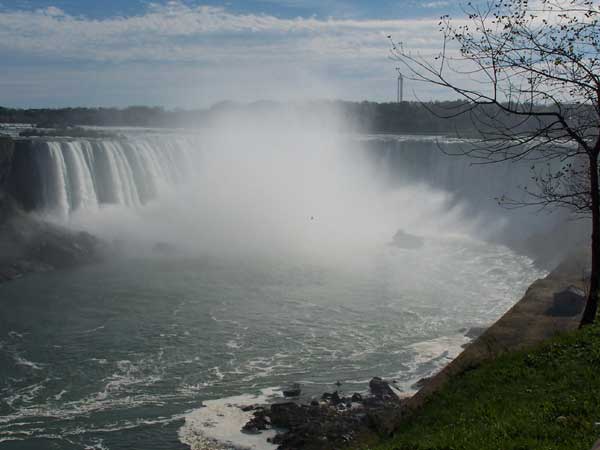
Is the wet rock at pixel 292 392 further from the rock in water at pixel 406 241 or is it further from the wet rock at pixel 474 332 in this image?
the rock in water at pixel 406 241

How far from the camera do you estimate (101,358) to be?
12445 mm

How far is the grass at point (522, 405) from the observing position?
4.71m

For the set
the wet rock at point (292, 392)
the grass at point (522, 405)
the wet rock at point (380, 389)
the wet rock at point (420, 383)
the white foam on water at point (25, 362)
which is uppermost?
the grass at point (522, 405)

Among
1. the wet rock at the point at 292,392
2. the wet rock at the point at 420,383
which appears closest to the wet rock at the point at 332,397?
the wet rock at the point at 292,392

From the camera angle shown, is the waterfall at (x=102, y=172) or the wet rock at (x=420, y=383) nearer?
the wet rock at (x=420, y=383)

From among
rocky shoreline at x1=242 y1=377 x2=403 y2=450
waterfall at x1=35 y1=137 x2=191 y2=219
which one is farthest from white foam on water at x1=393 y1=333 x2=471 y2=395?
waterfall at x1=35 y1=137 x2=191 y2=219

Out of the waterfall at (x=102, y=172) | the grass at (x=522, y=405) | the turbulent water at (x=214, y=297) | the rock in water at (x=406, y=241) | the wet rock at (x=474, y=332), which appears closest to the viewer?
the grass at (x=522, y=405)

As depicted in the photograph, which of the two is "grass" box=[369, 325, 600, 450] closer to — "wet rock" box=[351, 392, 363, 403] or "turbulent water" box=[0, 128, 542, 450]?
"wet rock" box=[351, 392, 363, 403]

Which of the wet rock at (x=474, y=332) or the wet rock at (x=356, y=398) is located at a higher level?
the wet rock at (x=474, y=332)

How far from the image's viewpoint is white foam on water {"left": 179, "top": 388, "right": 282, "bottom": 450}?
9.21 metres

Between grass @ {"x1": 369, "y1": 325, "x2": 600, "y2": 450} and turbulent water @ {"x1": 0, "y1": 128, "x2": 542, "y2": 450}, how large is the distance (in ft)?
11.6

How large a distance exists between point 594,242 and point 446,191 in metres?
24.7

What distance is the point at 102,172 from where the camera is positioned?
25.9 meters

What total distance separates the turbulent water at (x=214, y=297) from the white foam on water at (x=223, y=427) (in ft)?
0.11
